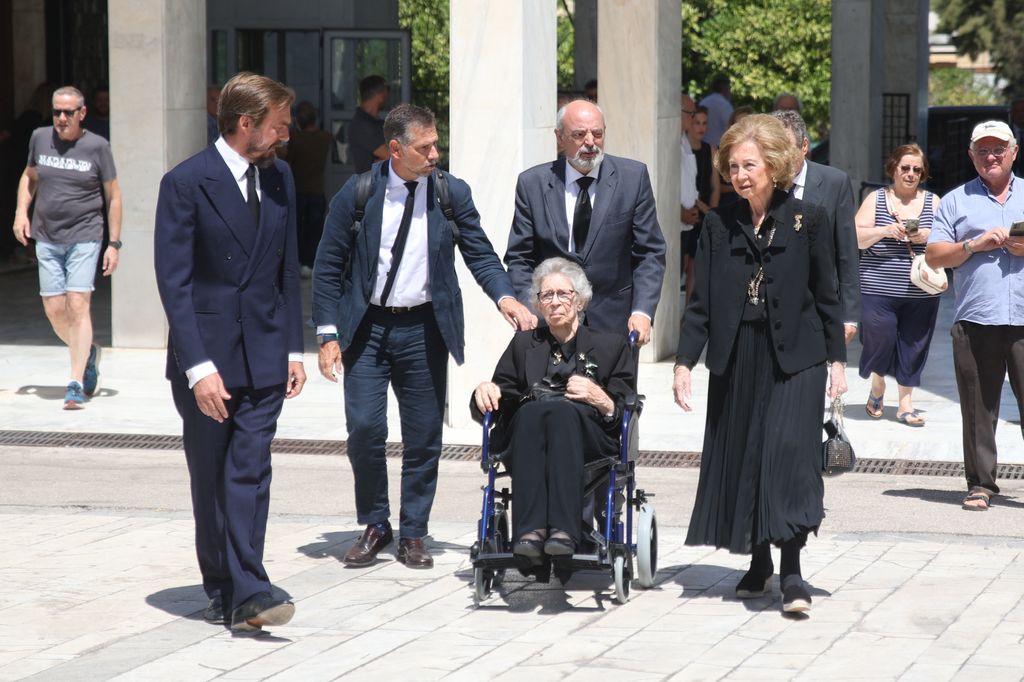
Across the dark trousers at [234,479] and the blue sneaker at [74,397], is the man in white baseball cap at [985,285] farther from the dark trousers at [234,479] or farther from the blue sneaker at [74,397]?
the blue sneaker at [74,397]

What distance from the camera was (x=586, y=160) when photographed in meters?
7.36

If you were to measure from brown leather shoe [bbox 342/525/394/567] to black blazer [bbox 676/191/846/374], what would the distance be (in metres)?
1.56

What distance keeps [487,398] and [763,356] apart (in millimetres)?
1053

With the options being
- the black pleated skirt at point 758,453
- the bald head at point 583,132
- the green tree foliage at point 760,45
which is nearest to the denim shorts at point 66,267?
the bald head at point 583,132

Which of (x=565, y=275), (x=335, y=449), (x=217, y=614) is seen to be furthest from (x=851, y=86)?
(x=217, y=614)

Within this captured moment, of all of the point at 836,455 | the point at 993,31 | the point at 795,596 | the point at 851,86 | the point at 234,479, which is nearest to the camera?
the point at 234,479

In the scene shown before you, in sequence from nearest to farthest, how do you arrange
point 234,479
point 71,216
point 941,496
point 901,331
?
point 234,479, point 941,496, point 901,331, point 71,216

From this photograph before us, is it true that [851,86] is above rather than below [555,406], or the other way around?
above

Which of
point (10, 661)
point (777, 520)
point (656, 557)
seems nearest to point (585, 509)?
point (656, 557)

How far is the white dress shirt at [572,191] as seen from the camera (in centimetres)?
743

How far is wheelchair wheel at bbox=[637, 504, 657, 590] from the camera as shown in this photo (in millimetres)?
6750

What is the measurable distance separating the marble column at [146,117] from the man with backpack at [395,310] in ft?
22.7

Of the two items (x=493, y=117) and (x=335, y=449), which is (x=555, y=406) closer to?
(x=335, y=449)

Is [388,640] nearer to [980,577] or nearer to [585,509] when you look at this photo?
[585,509]
